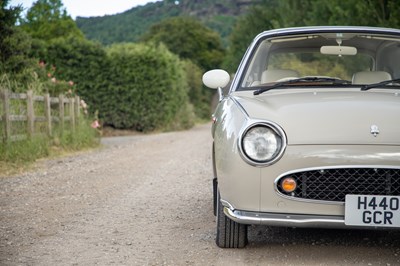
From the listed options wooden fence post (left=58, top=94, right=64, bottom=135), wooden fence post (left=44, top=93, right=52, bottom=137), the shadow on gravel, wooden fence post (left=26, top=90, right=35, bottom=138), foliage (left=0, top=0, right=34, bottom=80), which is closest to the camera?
the shadow on gravel

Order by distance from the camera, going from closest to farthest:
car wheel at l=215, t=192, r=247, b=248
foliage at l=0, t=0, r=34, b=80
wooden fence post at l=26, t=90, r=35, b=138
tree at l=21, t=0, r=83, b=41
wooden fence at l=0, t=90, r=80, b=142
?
1. car wheel at l=215, t=192, r=247, b=248
2. wooden fence at l=0, t=90, r=80, b=142
3. wooden fence post at l=26, t=90, r=35, b=138
4. foliage at l=0, t=0, r=34, b=80
5. tree at l=21, t=0, r=83, b=41

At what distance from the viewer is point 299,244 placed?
14.1ft

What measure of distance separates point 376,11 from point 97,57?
11790mm

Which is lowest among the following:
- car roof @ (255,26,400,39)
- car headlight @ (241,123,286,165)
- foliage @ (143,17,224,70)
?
car headlight @ (241,123,286,165)

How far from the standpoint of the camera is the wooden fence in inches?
416

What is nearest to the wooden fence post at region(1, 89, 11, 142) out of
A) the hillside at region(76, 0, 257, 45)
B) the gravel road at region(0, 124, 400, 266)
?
the gravel road at region(0, 124, 400, 266)

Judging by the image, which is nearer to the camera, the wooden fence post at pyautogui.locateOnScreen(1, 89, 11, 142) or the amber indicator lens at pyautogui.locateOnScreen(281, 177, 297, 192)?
the amber indicator lens at pyautogui.locateOnScreen(281, 177, 297, 192)

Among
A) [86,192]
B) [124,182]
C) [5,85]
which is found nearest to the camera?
[86,192]

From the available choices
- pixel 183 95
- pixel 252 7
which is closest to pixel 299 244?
pixel 183 95

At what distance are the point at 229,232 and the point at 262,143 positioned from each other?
73 centimetres

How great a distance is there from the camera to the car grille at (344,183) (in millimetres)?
3568

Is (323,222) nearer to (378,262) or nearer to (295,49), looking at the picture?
(378,262)

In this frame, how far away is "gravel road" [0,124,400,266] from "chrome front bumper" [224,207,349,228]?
282 mm

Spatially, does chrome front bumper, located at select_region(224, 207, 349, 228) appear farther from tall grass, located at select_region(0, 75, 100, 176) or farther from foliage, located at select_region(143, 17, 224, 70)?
foliage, located at select_region(143, 17, 224, 70)
